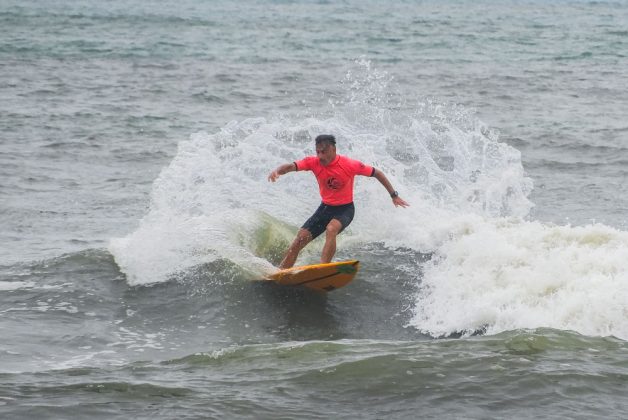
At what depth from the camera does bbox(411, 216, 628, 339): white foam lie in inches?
379

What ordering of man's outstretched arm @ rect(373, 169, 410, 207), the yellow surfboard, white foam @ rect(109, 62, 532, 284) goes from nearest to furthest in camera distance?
the yellow surfboard, man's outstretched arm @ rect(373, 169, 410, 207), white foam @ rect(109, 62, 532, 284)

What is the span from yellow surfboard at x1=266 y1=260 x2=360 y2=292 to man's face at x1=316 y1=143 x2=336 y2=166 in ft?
4.51

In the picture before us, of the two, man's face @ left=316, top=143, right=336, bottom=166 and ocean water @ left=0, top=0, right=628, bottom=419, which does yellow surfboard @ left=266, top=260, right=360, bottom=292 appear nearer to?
ocean water @ left=0, top=0, right=628, bottom=419

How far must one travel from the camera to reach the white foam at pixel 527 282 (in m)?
9.63

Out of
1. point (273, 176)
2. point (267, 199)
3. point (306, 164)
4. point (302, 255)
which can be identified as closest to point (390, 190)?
point (306, 164)

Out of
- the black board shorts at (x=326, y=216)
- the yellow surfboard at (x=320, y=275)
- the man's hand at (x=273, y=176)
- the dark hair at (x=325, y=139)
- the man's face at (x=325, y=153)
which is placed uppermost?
the dark hair at (x=325, y=139)

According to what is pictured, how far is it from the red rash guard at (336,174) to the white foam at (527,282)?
1.51 metres

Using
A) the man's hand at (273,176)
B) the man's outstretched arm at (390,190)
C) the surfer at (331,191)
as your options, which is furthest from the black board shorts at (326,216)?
the man's hand at (273,176)

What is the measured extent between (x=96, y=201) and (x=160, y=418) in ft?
33.9

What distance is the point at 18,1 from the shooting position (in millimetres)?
57000

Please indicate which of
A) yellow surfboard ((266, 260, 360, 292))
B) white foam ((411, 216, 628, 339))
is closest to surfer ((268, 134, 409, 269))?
yellow surfboard ((266, 260, 360, 292))

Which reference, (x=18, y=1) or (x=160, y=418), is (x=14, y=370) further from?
(x=18, y=1)

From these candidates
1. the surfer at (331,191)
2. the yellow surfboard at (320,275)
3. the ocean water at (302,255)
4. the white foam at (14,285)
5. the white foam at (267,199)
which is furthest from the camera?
the white foam at (267,199)

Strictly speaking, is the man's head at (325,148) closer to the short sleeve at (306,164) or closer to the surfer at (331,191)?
the surfer at (331,191)
